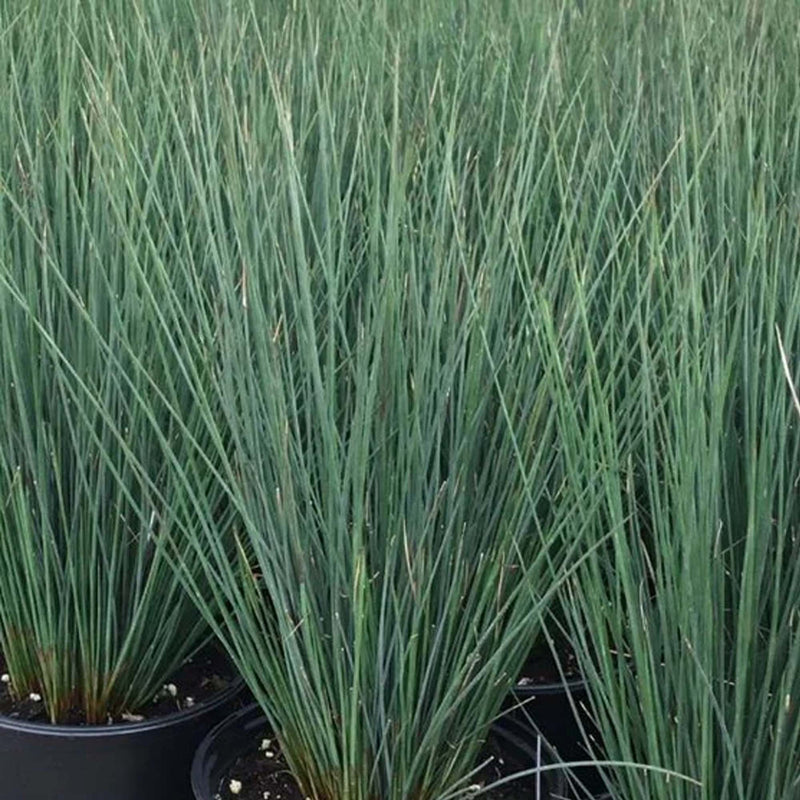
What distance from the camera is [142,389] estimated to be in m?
1.06

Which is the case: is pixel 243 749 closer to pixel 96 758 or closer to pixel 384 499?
pixel 96 758

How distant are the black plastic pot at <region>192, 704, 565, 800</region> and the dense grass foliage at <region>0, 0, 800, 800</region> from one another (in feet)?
0.17

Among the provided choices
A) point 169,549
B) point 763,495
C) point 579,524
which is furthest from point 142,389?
point 763,495

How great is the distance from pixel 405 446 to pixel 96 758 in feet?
1.35

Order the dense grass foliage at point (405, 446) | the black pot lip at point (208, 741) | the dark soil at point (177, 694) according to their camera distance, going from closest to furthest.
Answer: the dense grass foliage at point (405, 446), the black pot lip at point (208, 741), the dark soil at point (177, 694)

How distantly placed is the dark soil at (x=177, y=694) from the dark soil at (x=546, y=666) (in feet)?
0.94

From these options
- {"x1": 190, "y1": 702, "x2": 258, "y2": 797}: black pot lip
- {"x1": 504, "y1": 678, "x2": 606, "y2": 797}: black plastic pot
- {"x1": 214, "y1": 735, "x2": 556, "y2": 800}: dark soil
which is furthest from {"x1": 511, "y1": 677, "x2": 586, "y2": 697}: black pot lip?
{"x1": 190, "y1": 702, "x2": 258, "y2": 797}: black pot lip

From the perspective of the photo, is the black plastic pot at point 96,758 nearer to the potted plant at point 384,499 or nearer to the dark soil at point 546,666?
the potted plant at point 384,499

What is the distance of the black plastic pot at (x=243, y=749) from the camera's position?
1.02 metres

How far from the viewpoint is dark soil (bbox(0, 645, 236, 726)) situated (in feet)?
3.72

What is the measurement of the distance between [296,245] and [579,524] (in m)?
0.30

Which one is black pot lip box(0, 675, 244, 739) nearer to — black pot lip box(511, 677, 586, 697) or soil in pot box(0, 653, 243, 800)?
soil in pot box(0, 653, 243, 800)

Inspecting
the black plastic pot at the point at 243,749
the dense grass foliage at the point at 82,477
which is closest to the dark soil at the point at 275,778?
the black plastic pot at the point at 243,749

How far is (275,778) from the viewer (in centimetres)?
105
